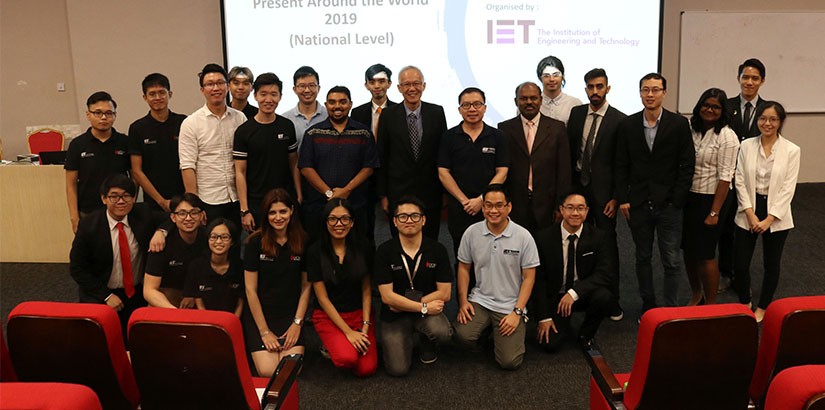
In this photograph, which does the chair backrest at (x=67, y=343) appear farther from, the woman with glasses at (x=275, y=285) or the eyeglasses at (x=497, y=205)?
the eyeglasses at (x=497, y=205)

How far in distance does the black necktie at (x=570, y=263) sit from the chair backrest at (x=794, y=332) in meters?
1.49

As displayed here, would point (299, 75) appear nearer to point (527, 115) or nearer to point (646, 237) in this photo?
point (527, 115)

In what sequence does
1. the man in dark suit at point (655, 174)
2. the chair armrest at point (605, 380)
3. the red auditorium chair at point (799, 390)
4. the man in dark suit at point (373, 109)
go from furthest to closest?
the man in dark suit at point (373, 109) → the man in dark suit at point (655, 174) → the chair armrest at point (605, 380) → the red auditorium chair at point (799, 390)

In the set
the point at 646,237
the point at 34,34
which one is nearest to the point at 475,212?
the point at 646,237

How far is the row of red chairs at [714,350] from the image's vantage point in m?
1.91

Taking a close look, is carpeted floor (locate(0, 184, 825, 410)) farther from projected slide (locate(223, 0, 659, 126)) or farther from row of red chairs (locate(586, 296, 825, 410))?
projected slide (locate(223, 0, 659, 126))

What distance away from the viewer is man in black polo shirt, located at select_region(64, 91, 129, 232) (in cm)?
384

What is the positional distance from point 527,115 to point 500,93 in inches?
117

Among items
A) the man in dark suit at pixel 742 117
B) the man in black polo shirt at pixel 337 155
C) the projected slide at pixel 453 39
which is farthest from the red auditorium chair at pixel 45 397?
the projected slide at pixel 453 39

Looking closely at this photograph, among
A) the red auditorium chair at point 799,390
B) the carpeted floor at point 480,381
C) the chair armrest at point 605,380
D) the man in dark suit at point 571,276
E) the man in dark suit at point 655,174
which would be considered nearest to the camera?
the red auditorium chair at point 799,390

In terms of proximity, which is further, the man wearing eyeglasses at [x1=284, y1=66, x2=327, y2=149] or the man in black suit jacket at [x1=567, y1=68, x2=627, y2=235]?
the man wearing eyeglasses at [x1=284, y1=66, x2=327, y2=149]

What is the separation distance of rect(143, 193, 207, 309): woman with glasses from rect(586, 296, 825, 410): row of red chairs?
87.5 inches

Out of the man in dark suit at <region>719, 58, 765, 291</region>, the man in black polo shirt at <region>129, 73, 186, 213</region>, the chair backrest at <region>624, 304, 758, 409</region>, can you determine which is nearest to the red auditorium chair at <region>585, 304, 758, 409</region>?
the chair backrest at <region>624, 304, 758, 409</region>

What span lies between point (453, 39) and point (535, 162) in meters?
3.15
